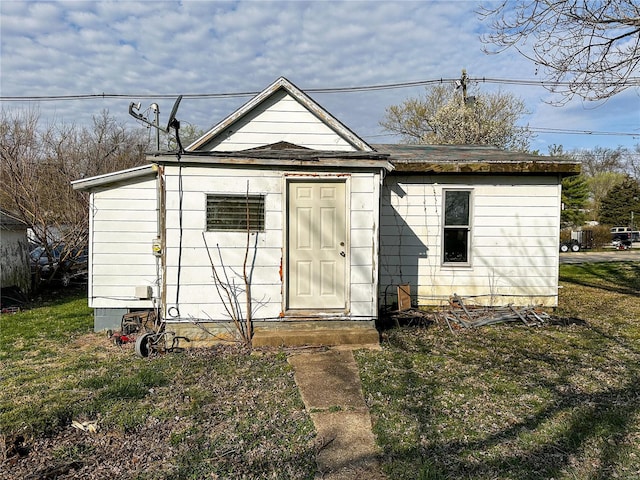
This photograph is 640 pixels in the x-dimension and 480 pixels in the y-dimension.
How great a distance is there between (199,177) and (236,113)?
2.22 m

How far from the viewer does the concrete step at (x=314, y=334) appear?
5754mm

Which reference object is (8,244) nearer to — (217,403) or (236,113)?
(236,113)

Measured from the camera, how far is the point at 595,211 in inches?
1624

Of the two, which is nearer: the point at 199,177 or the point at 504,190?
the point at 199,177

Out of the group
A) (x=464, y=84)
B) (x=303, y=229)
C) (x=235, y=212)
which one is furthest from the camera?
(x=464, y=84)

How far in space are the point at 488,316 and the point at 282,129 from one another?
203 inches

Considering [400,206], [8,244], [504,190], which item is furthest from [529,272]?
[8,244]

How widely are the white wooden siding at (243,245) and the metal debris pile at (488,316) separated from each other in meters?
1.94

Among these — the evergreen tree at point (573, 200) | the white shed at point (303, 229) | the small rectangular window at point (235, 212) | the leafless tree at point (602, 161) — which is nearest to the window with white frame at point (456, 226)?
the white shed at point (303, 229)

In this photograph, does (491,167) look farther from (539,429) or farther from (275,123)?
(539,429)

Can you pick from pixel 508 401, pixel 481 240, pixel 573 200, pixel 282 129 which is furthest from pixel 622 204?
pixel 508 401

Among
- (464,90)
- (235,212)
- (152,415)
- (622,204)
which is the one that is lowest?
(152,415)

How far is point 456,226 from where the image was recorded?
791 cm

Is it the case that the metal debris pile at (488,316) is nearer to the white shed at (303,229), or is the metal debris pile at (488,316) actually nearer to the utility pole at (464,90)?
the white shed at (303,229)
